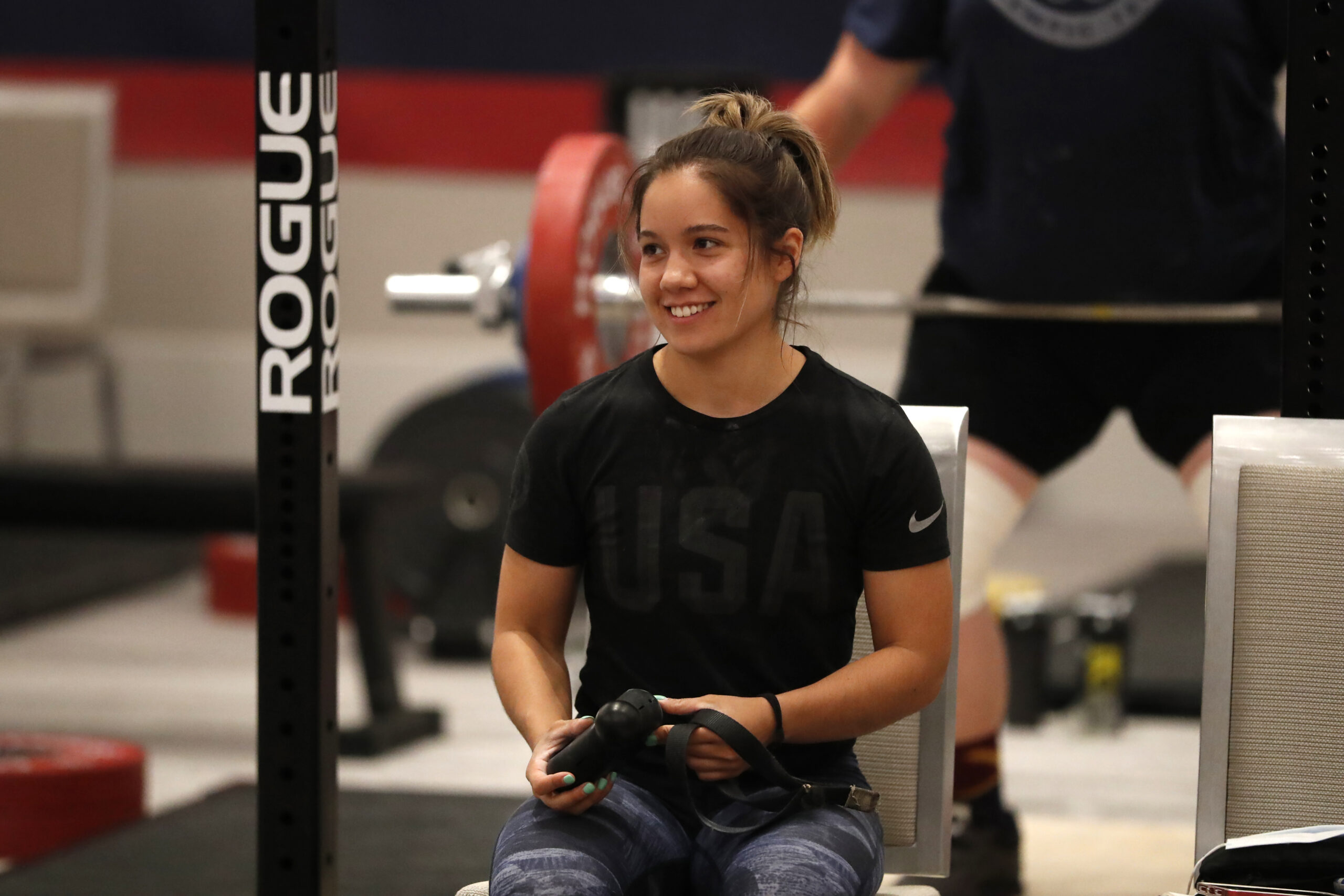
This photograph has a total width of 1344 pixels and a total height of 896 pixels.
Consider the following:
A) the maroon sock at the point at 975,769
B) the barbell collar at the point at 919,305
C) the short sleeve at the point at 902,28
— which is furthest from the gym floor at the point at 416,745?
the short sleeve at the point at 902,28

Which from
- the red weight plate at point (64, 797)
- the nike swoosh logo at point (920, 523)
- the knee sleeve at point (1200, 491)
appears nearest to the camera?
the nike swoosh logo at point (920, 523)

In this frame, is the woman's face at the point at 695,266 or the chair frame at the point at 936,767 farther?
the chair frame at the point at 936,767

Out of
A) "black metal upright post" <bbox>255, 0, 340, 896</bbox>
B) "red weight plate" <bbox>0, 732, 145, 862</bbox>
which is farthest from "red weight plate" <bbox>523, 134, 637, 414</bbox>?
"red weight plate" <bbox>0, 732, 145, 862</bbox>

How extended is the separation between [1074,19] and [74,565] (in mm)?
3599

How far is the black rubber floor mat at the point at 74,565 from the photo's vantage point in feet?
14.5

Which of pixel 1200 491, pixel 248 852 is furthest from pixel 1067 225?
pixel 248 852

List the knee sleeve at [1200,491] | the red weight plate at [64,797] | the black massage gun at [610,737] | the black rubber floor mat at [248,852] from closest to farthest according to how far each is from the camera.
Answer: the black massage gun at [610,737]
the knee sleeve at [1200,491]
the black rubber floor mat at [248,852]
the red weight plate at [64,797]

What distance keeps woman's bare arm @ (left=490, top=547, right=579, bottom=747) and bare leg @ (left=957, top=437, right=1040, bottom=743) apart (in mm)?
732

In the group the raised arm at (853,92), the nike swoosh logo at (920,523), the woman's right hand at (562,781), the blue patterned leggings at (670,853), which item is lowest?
the blue patterned leggings at (670,853)

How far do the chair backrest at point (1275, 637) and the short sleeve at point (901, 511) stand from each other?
239mm

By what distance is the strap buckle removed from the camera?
1369 millimetres

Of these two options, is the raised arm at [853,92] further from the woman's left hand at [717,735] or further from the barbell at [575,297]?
the woman's left hand at [717,735]

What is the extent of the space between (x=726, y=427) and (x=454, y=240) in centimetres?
388

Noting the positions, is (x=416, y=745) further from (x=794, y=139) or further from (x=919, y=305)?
(x=794, y=139)
